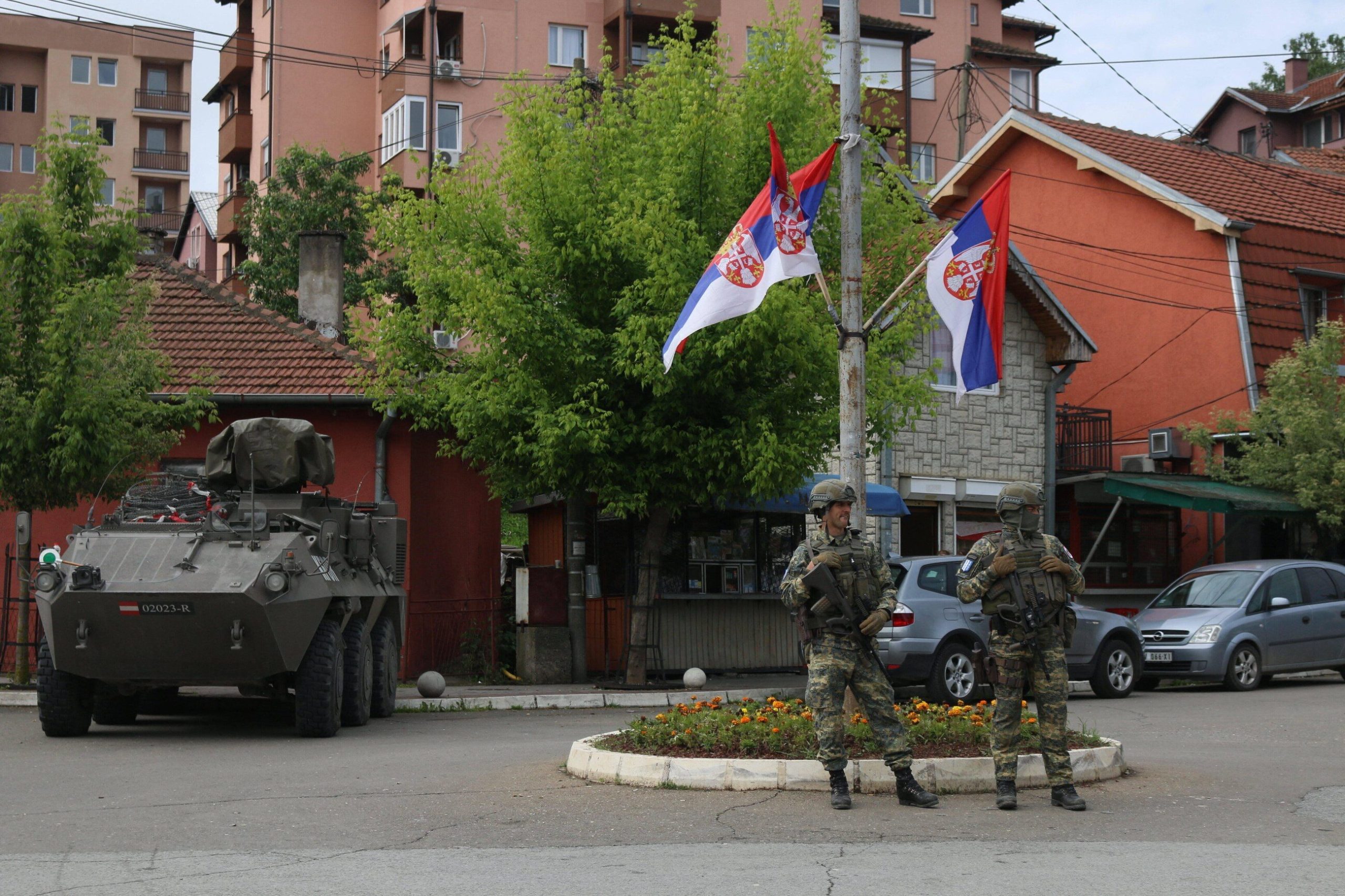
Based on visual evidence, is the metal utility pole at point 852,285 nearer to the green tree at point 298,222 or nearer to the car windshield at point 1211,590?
the car windshield at point 1211,590

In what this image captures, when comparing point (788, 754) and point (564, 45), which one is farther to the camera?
point (564, 45)

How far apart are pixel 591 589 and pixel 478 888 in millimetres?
13482

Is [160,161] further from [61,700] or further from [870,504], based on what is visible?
[61,700]

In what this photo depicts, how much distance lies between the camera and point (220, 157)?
164 feet

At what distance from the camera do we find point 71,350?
1611 centimetres

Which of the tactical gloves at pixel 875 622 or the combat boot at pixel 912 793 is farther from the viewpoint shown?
the combat boot at pixel 912 793

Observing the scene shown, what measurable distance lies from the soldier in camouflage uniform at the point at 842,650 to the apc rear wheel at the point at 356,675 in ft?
19.9

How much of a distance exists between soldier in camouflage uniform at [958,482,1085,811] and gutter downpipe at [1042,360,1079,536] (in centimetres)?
1790

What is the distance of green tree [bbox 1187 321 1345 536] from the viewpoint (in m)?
25.1

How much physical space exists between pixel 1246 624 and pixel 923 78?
34132 millimetres

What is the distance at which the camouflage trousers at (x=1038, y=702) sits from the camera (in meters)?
9.07

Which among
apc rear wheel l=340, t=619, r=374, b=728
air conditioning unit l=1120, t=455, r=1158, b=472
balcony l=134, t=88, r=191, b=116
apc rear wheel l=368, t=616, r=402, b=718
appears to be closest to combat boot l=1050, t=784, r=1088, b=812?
apc rear wheel l=340, t=619, r=374, b=728

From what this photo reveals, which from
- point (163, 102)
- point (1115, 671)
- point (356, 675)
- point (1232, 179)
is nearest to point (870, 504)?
point (1115, 671)

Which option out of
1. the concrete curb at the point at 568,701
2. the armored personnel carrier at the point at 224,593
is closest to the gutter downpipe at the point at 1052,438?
the concrete curb at the point at 568,701
